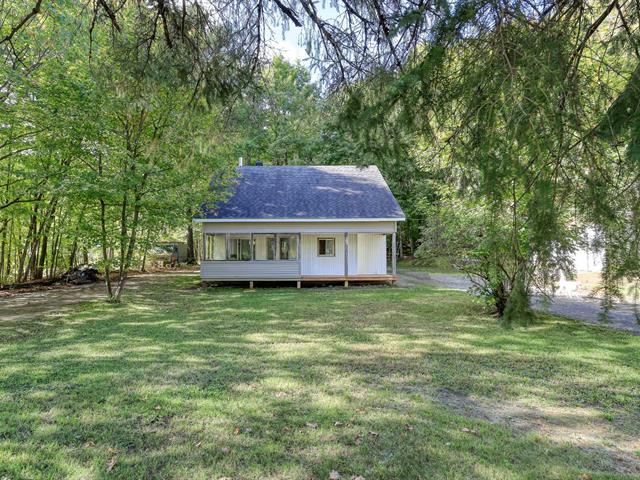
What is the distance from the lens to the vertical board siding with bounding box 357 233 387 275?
53.6 ft

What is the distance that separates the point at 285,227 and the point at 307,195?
90.5 inches

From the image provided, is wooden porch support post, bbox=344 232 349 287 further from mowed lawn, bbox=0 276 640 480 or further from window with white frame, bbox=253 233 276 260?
mowed lawn, bbox=0 276 640 480

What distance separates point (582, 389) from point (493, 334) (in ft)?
8.80

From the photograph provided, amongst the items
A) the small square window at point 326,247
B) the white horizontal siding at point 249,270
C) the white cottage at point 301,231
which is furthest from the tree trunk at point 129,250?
the small square window at point 326,247

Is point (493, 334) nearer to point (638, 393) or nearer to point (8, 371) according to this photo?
point (638, 393)

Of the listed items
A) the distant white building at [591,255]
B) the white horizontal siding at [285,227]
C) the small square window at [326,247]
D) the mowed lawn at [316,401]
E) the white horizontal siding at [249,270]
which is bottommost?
the mowed lawn at [316,401]

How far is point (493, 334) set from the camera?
23.3ft

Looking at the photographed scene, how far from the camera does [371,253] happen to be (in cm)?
1642

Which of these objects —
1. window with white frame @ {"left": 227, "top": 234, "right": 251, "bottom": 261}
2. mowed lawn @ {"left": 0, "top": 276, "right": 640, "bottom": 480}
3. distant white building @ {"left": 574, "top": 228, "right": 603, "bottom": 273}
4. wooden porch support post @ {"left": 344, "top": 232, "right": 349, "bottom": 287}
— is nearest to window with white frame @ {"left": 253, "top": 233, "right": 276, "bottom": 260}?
window with white frame @ {"left": 227, "top": 234, "right": 251, "bottom": 261}

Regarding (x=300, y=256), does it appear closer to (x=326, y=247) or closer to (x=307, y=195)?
(x=326, y=247)

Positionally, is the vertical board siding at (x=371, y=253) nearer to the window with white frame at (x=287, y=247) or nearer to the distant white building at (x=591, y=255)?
the window with white frame at (x=287, y=247)

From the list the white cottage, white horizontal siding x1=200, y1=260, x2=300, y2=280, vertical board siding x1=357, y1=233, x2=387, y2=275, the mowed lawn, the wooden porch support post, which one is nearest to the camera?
the mowed lawn

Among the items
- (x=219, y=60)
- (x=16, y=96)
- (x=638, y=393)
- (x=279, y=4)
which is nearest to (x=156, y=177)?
(x=16, y=96)

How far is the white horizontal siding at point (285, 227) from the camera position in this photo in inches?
596
